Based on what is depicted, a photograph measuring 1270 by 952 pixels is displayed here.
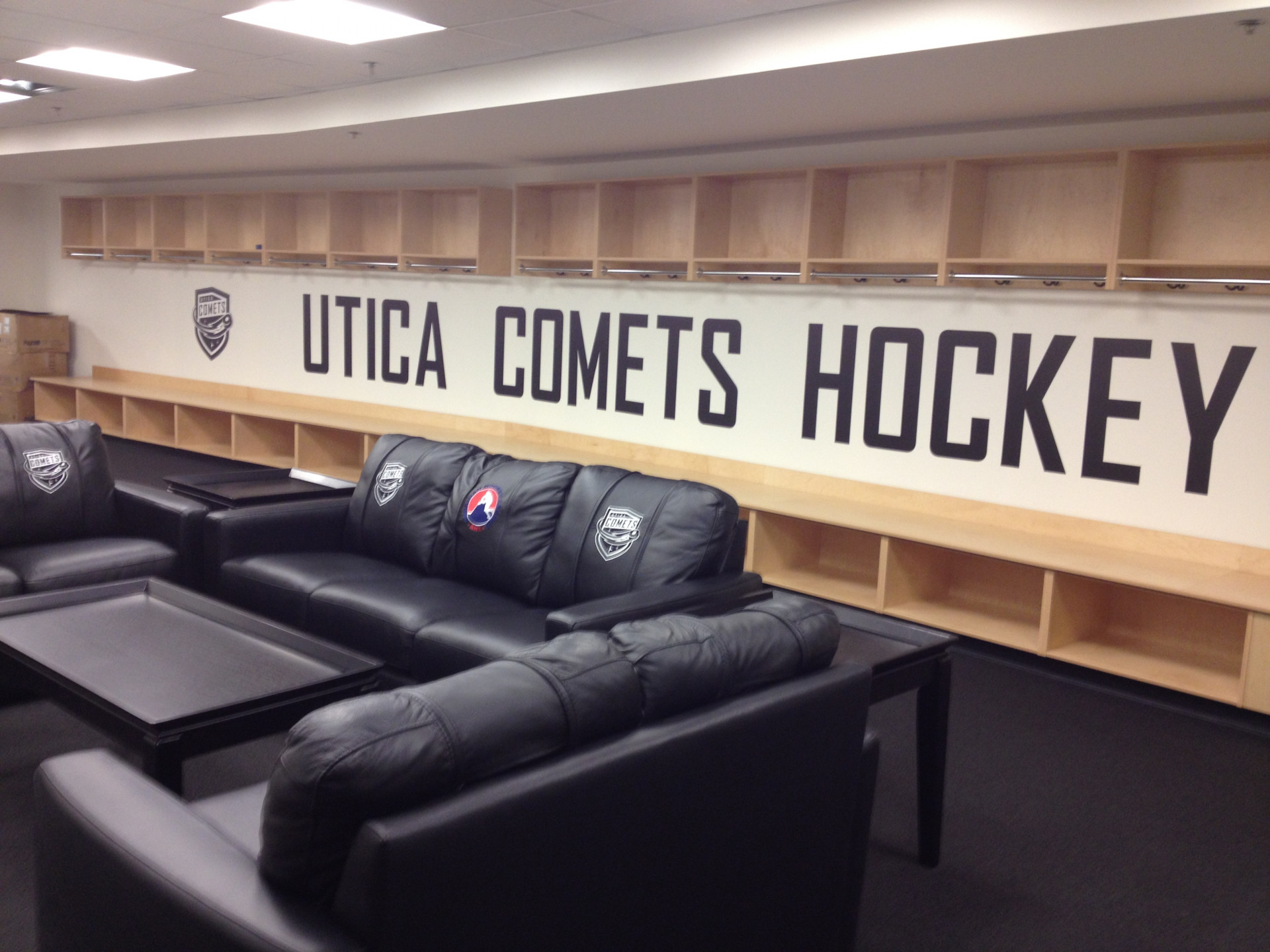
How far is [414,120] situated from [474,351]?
2089mm

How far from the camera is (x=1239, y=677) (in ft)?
13.1

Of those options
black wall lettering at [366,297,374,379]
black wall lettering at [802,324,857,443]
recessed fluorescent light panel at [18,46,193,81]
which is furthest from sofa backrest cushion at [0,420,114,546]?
black wall lettering at [366,297,374,379]

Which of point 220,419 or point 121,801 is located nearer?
point 121,801

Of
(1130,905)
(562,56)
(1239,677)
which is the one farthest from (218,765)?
(1239,677)

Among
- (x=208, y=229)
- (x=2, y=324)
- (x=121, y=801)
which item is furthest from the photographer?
(x=2, y=324)

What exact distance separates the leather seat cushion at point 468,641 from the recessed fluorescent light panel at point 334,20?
7.54ft

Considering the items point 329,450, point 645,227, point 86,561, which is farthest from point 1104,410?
point 329,450

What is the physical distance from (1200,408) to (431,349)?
4.87 m

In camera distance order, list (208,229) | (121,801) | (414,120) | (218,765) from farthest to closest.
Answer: (208,229)
(414,120)
(218,765)
(121,801)

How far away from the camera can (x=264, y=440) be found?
8.33 metres

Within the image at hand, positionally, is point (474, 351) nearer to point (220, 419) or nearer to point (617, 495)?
point (220, 419)

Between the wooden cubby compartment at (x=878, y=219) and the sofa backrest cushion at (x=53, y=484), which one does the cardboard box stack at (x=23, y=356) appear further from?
the wooden cubby compartment at (x=878, y=219)

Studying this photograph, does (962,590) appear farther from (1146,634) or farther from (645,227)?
(645,227)

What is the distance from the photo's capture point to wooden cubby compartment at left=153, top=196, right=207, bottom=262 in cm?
912
